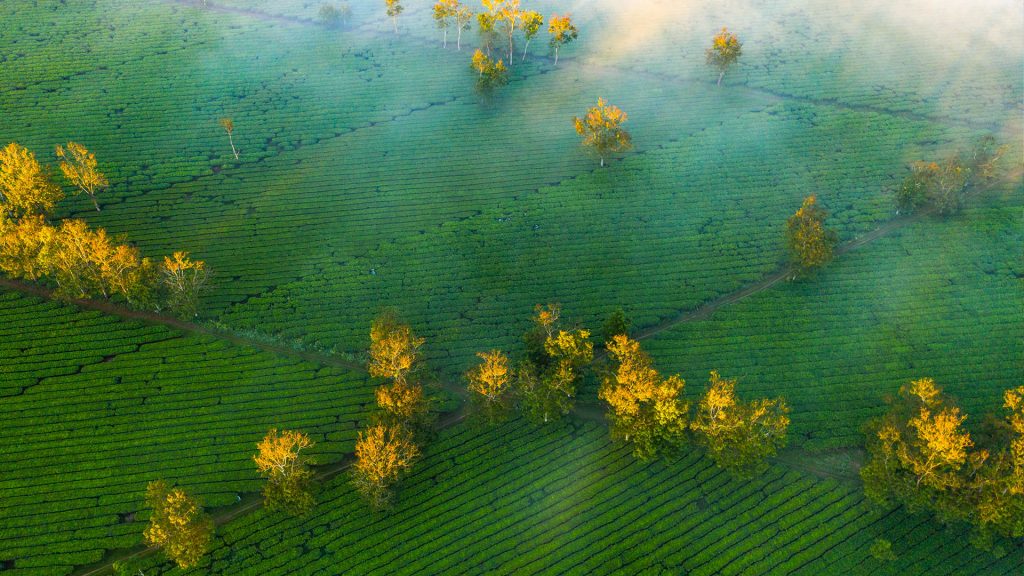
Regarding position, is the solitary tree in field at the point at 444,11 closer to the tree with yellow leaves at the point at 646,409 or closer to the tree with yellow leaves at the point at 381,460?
the tree with yellow leaves at the point at 646,409

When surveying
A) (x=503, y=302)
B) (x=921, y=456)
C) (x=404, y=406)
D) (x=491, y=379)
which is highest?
(x=921, y=456)

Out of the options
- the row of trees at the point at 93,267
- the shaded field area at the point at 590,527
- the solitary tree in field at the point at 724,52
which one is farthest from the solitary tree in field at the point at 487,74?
the shaded field area at the point at 590,527

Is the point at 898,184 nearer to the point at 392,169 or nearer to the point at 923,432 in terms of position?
the point at 923,432

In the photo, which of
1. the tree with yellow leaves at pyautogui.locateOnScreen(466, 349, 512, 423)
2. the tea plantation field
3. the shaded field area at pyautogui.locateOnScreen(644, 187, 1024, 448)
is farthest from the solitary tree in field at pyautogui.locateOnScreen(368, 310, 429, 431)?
the shaded field area at pyautogui.locateOnScreen(644, 187, 1024, 448)

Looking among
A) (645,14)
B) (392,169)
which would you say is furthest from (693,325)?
(645,14)

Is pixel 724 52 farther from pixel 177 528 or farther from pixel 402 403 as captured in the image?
pixel 177 528

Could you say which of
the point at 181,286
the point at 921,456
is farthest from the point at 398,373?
the point at 921,456
